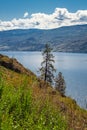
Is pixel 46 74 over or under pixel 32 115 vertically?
under

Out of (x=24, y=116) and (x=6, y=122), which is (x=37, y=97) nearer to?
(x=24, y=116)

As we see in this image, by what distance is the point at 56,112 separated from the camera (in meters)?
9.88

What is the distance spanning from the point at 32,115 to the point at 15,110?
0.52m

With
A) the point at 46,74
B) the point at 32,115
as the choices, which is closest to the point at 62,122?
the point at 32,115

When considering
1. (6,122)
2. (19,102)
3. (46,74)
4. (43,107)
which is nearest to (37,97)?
(43,107)

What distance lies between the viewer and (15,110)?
349 inches

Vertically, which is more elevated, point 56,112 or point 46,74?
point 56,112

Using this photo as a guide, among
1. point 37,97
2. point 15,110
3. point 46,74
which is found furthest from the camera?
point 46,74

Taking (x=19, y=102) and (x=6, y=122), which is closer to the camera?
(x=6, y=122)

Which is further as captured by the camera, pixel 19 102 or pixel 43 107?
pixel 43 107

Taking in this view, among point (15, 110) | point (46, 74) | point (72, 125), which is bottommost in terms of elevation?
point (46, 74)

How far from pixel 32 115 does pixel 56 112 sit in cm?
117

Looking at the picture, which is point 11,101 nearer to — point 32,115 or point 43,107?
point 32,115

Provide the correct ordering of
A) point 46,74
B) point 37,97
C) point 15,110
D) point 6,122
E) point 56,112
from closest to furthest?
point 6,122
point 15,110
point 56,112
point 37,97
point 46,74
